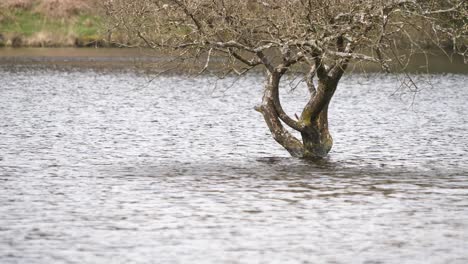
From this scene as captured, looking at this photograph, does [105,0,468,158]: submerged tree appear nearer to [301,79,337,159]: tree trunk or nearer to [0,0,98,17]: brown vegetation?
[301,79,337,159]: tree trunk

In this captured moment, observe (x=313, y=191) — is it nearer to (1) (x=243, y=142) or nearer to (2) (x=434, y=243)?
(2) (x=434, y=243)

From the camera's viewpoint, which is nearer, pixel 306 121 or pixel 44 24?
pixel 306 121

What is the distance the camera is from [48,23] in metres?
108

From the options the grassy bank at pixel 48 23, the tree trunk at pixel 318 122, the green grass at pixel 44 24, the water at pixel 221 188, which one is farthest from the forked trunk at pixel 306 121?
the green grass at pixel 44 24

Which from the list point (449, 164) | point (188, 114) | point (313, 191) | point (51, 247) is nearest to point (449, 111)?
point (188, 114)

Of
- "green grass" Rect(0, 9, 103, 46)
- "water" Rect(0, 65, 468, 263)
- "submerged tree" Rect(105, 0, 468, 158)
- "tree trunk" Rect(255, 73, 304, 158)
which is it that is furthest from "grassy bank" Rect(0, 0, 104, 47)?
"submerged tree" Rect(105, 0, 468, 158)

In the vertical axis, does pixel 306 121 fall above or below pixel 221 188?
above

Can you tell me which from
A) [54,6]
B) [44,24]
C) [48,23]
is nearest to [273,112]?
[44,24]

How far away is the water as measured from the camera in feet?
70.1

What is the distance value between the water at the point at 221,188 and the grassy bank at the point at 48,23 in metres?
49.8

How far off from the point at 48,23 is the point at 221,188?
8254 centimetres

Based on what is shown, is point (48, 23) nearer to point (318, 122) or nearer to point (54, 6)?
point (54, 6)

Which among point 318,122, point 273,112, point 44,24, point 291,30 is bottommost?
point 318,122

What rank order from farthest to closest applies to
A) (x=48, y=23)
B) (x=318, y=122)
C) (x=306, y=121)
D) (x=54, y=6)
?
(x=54, y=6)
(x=48, y=23)
(x=318, y=122)
(x=306, y=121)
